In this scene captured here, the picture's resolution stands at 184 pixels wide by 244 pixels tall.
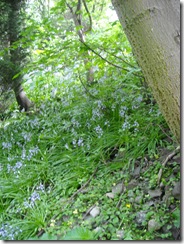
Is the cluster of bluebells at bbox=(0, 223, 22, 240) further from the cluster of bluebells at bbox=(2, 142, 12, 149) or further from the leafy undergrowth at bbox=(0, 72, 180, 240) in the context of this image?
the cluster of bluebells at bbox=(2, 142, 12, 149)

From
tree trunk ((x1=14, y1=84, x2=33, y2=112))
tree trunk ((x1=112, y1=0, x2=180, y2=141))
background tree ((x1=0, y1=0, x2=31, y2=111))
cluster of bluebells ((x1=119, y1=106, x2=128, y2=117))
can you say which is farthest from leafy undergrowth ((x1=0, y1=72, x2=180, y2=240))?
tree trunk ((x1=14, y1=84, x2=33, y2=112))

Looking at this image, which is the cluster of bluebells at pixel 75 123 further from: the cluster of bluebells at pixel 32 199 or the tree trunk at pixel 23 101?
the tree trunk at pixel 23 101

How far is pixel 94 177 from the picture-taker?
90.7 inches

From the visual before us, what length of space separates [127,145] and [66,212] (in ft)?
2.86

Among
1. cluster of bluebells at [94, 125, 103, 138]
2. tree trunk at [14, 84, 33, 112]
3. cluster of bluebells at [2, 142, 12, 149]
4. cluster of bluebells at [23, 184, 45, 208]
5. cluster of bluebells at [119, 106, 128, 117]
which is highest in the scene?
tree trunk at [14, 84, 33, 112]

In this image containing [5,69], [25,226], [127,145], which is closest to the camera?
[25,226]

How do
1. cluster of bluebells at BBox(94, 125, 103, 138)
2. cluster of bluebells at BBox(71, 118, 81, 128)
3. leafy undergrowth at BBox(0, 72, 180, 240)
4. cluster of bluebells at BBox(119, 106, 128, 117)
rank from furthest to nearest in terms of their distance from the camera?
1. cluster of bluebells at BBox(71, 118, 81, 128)
2. cluster of bluebells at BBox(119, 106, 128, 117)
3. cluster of bluebells at BBox(94, 125, 103, 138)
4. leafy undergrowth at BBox(0, 72, 180, 240)

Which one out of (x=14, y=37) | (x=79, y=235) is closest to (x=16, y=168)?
(x=79, y=235)

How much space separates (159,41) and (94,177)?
1.40 metres

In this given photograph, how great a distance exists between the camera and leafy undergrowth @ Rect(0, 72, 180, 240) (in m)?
1.70

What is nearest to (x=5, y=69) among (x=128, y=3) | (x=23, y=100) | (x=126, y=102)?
(x=23, y=100)

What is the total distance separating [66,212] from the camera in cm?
193

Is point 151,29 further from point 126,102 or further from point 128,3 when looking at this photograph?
point 126,102

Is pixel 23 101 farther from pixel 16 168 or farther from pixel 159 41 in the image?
pixel 159 41
